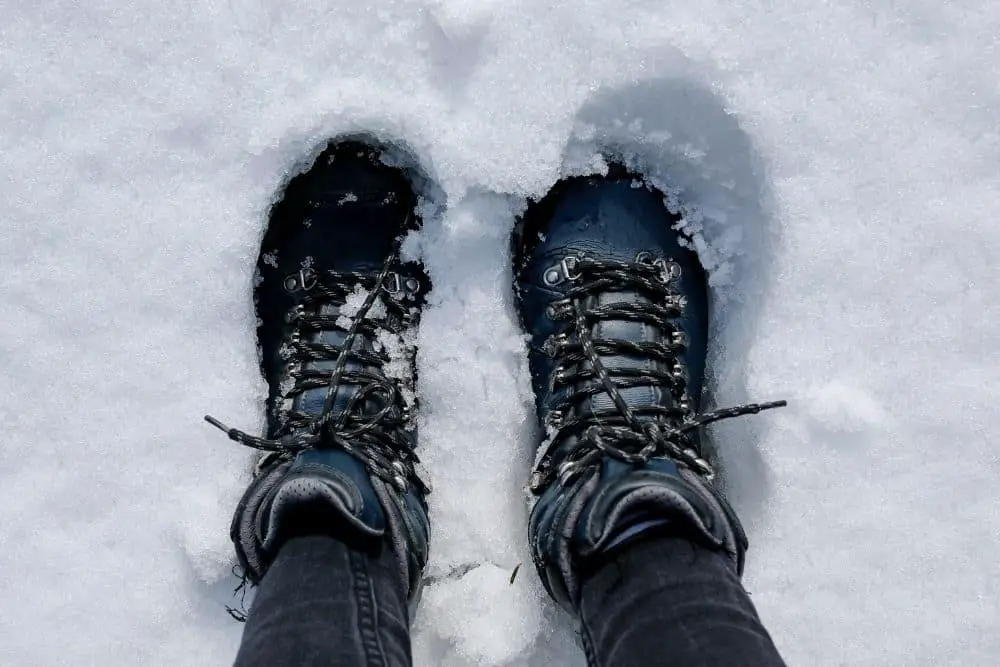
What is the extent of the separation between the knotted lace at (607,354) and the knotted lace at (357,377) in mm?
224

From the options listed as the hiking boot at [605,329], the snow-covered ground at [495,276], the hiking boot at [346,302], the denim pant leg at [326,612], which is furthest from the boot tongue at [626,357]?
the denim pant leg at [326,612]

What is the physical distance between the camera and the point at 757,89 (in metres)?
1.14

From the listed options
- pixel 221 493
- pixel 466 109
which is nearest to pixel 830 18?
pixel 466 109

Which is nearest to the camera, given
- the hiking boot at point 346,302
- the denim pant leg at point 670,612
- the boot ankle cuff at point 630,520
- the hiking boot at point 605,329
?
the denim pant leg at point 670,612

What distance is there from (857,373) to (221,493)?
100 cm

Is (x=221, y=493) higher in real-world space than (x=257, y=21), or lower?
lower

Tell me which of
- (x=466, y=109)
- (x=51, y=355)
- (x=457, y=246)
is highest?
(x=466, y=109)

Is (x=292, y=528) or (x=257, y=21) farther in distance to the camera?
(x=257, y=21)

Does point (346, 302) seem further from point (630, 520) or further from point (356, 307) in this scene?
point (630, 520)

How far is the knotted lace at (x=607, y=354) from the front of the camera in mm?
1105

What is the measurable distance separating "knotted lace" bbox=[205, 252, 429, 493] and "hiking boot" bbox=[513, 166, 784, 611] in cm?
20

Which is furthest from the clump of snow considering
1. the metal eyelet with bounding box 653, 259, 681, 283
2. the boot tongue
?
the metal eyelet with bounding box 653, 259, 681, 283

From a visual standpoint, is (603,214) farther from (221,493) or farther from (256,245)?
(221,493)

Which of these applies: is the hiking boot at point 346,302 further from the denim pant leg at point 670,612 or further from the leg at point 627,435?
the denim pant leg at point 670,612
